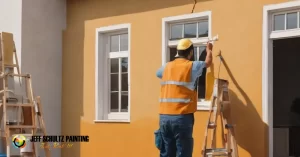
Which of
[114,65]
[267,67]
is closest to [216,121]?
[267,67]

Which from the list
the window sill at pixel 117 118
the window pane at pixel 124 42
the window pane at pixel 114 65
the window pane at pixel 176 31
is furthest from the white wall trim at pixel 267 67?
the window pane at pixel 114 65

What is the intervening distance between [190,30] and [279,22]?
4.87ft

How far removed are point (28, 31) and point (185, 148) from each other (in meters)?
4.43

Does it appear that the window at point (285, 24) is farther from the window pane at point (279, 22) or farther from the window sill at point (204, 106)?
the window sill at point (204, 106)

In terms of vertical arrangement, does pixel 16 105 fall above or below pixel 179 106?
below

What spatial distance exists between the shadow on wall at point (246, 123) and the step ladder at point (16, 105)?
283 centimetres

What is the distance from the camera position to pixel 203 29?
7504mm

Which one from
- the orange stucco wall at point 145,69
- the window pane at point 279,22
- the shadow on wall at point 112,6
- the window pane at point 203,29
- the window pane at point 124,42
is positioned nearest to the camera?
the window pane at point 279,22

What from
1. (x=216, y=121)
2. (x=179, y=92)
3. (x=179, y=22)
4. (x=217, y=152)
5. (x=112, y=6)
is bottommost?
(x=217, y=152)

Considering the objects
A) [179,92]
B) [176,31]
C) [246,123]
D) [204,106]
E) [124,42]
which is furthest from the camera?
[124,42]

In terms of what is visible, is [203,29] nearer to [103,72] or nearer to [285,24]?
[285,24]

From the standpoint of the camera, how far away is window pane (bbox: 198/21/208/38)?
7465 millimetres

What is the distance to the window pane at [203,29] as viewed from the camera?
24.5 feet

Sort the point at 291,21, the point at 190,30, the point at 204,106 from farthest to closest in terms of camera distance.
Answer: the point at 190,30, the point at 204,106, the point at 291,21
